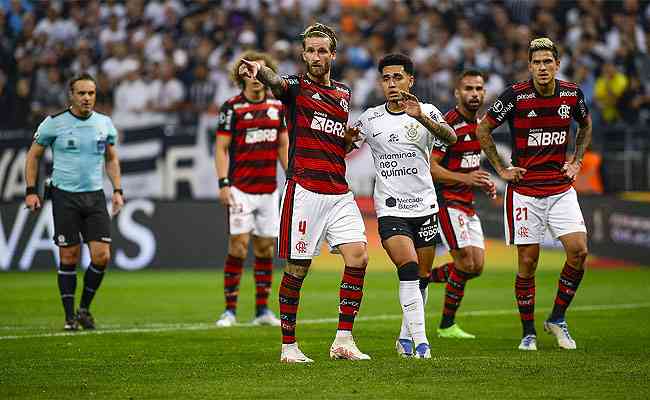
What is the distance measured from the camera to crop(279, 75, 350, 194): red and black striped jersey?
9406 mm

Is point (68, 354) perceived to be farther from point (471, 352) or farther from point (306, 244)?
point (471, 352)

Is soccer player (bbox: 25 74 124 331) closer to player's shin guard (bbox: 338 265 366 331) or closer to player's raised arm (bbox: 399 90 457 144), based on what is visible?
player's shin guard (bbox: 338 265 366 331)

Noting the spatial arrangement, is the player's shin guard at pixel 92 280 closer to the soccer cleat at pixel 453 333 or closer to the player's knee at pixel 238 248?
the player's knee at pixel 238 248

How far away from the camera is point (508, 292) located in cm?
1722

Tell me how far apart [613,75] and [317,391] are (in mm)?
16780

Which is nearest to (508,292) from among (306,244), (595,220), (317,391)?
(595,220)

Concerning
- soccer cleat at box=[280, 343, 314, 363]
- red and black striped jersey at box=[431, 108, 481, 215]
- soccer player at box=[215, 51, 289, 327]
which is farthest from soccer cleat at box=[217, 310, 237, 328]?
soccer cleat at box=[280, 343, 314, 363]

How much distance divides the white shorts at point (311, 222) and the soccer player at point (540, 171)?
5.69 feet

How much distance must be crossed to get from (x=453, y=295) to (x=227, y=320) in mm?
2655

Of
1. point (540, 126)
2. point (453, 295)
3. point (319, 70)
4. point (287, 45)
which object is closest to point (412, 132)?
point (319, 70)

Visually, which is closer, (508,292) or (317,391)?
(317,391)

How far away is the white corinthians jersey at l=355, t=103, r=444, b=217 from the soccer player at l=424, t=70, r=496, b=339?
6.33 feet

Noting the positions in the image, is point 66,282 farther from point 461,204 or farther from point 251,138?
point 461,204

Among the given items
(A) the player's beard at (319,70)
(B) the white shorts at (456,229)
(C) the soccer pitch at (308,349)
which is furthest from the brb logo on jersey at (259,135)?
(A) the player's beard at (319,70)
